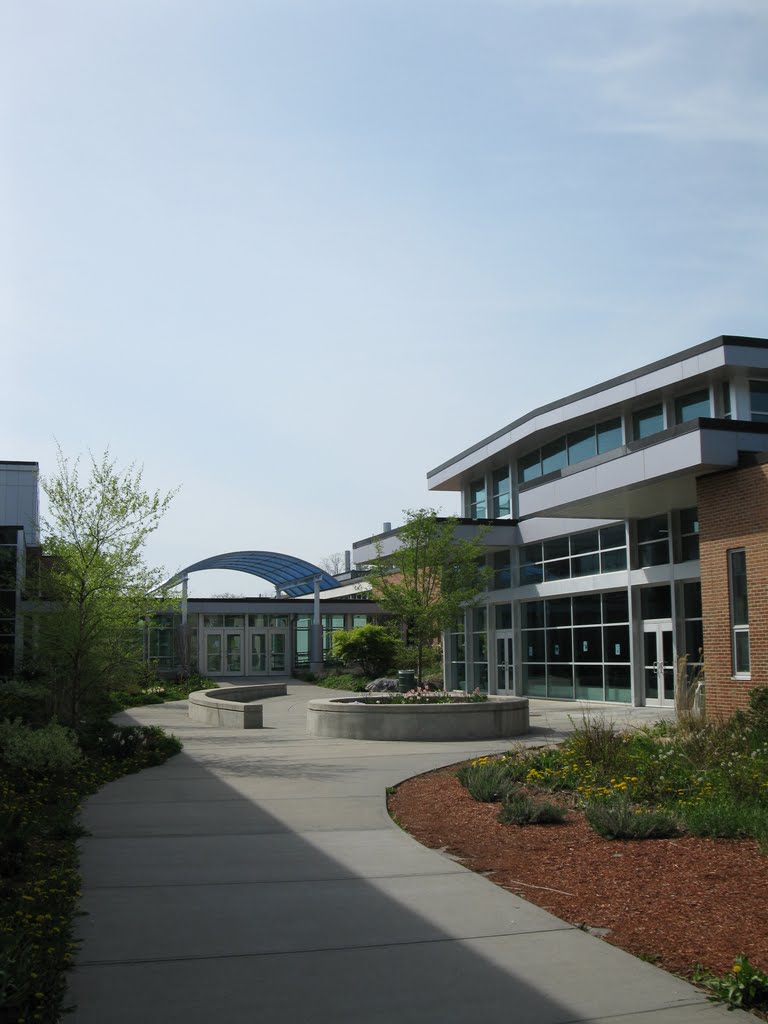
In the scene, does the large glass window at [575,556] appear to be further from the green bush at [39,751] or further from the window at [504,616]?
the green bush at [39,751]

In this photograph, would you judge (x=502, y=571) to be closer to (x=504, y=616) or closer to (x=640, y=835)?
(x=504, y=616)

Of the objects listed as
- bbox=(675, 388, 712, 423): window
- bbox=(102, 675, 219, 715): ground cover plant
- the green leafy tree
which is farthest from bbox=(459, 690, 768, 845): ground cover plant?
the green leafy tree

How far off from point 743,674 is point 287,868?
12897 mm

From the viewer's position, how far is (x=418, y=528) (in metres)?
24.9

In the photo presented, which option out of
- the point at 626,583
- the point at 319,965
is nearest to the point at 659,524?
the point at 626,583

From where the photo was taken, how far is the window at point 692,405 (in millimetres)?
23828

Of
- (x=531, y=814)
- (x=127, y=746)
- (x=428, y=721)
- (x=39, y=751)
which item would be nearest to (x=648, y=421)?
(x=428, y=721)

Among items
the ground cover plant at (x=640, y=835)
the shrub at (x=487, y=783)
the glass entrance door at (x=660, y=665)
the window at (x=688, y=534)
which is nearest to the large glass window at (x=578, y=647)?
the glass entrance door at (x=660, y=665)

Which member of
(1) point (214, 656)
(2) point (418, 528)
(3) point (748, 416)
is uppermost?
(3) point (748, 416)

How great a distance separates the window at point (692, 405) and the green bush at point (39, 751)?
16781mm

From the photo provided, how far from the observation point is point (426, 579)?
82.0 ft

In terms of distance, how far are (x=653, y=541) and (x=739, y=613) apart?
7317mm

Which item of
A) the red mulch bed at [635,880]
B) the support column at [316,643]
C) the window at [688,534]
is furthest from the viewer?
the support column at [316,643]

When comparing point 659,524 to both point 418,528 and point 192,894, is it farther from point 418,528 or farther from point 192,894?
point 192,894
